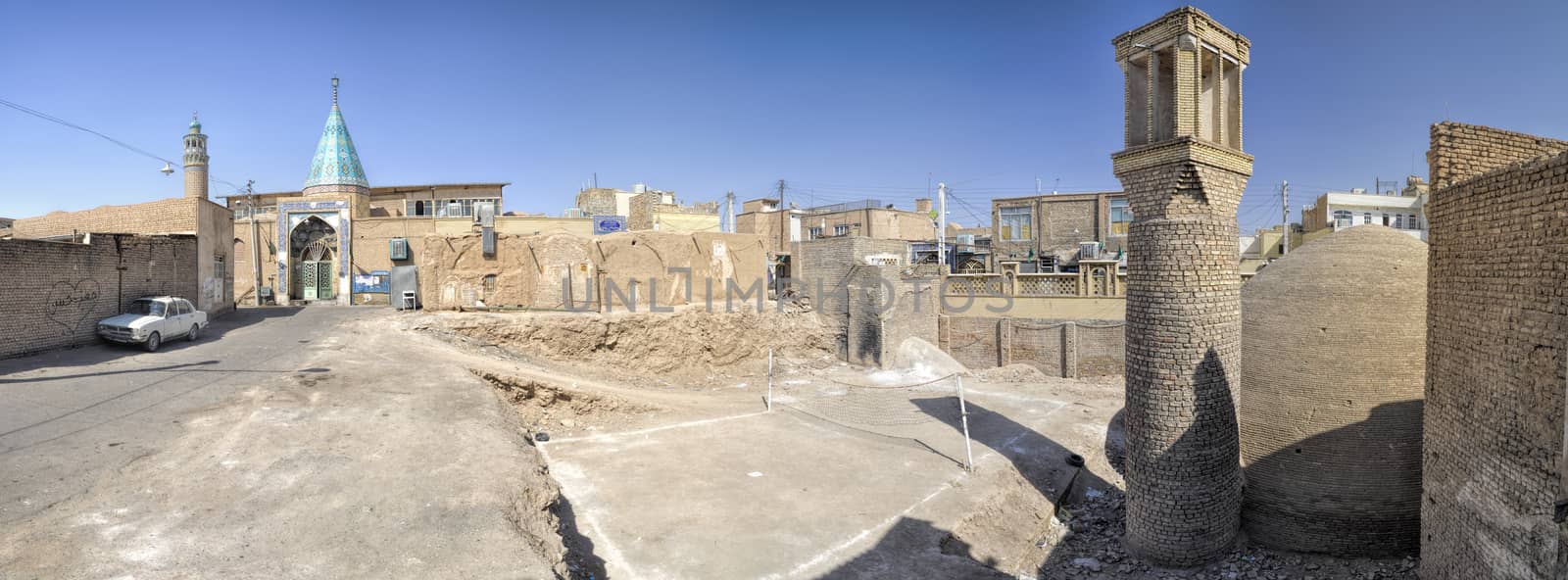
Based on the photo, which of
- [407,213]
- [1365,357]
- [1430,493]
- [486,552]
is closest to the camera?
[486,552]

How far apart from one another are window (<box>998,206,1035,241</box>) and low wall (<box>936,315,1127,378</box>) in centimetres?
1824

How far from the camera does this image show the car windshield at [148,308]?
14762 millimetres

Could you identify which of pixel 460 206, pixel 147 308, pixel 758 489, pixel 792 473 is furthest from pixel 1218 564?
pixel 460 206

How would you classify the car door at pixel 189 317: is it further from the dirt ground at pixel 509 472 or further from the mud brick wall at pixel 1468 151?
the mud brick wall at pixel 1468 151

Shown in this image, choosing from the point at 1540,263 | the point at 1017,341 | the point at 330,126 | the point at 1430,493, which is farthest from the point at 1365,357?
the point at 330,126

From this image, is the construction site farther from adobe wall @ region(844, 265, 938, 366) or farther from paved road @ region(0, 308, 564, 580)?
adobe wall @ region(844, 265, 938, 366)

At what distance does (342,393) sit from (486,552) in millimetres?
6741

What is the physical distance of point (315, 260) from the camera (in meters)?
27.6

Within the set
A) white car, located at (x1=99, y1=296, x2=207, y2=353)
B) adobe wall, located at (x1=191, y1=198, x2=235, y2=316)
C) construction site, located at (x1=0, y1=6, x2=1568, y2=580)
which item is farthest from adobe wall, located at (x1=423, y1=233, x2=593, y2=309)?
adobe wall, located at (x1=191, y1=198, x2=235, y2=316)

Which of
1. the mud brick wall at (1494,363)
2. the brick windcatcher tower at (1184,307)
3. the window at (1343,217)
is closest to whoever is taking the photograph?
the mud brick wall at (1494,363)

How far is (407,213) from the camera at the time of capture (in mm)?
32750

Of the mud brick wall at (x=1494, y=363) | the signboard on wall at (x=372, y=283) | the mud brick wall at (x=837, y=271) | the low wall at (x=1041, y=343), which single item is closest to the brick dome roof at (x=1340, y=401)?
the mud brick wall at (x=1494, y=363)

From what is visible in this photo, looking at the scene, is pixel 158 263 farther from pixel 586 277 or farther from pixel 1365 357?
pixel 1365 357

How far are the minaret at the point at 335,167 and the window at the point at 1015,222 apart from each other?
3261 centimetres
